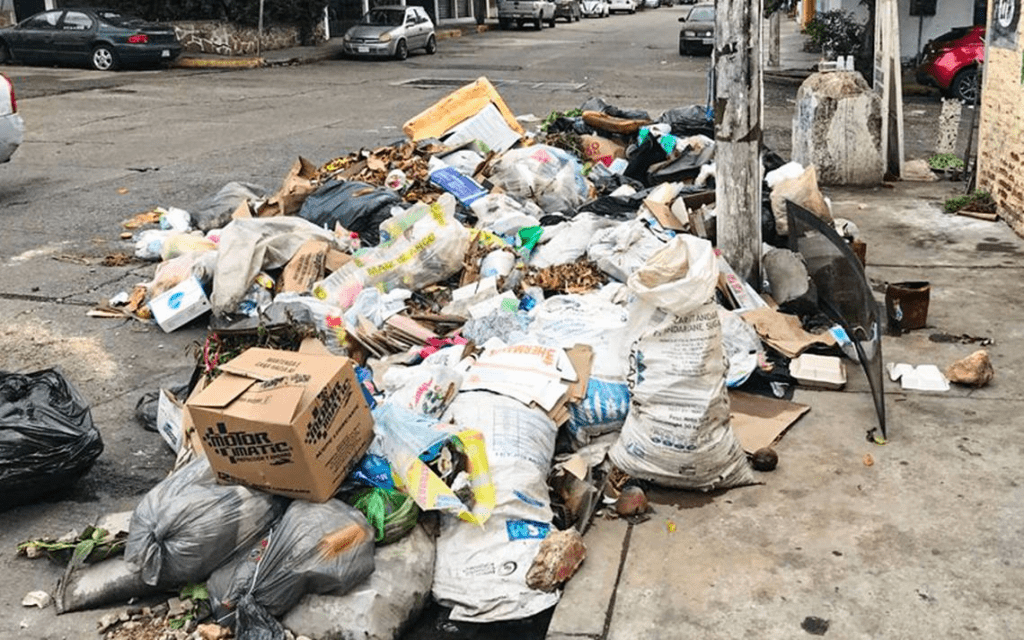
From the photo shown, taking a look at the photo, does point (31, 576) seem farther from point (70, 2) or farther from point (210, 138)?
point (70, 2)

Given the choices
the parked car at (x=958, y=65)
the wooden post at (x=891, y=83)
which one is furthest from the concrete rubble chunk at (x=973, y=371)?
the parked car at (x=958, y=65)

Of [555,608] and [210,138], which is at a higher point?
[210,138]

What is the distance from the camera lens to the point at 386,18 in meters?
29.7

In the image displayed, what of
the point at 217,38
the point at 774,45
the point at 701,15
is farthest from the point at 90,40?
the point at 701,15

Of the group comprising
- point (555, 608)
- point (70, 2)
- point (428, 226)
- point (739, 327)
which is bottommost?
point (555, 608)

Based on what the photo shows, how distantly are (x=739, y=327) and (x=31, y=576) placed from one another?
3.66m

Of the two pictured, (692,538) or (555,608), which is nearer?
(555,608)

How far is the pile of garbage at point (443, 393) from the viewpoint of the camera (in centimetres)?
391

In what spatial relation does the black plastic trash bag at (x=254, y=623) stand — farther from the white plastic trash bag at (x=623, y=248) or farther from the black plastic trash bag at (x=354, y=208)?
the black plastic trash bag at (x=354, y=208)

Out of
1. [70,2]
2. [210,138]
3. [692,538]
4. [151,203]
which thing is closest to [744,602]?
[692,538]

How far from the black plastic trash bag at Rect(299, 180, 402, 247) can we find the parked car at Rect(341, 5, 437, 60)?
68.6ft

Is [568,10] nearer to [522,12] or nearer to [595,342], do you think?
[522,12]

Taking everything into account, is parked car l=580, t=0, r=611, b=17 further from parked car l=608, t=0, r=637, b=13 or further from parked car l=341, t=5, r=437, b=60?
parked car l=341, t=5, r=437, b=60

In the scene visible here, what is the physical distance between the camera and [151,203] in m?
10.4
